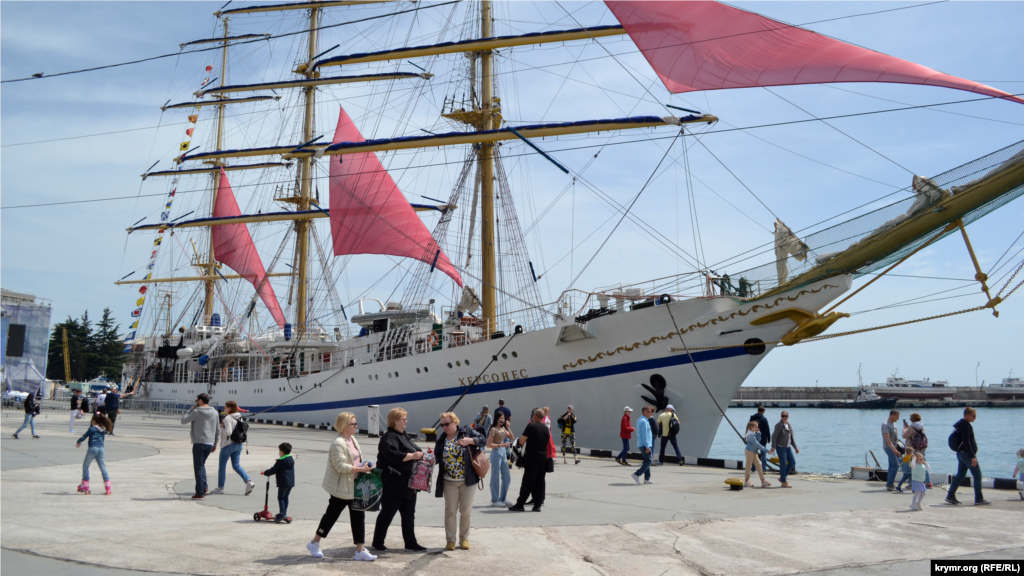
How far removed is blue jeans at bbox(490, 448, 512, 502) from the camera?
8.88 meters

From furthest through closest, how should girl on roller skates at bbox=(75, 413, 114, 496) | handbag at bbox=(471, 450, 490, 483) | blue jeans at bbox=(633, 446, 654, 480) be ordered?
blue jeans at bbox=(633, 446, 654, 480), girl on roller skates at bbox=(75, 413, 114, 496), handbag at bbox=(471, 450, 490, 483)

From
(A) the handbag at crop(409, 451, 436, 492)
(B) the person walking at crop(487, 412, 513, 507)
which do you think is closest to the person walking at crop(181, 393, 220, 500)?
(B) the person walking at crop(487, 412, 513, 507)

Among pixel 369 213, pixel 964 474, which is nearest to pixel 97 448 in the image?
pixel 964 474

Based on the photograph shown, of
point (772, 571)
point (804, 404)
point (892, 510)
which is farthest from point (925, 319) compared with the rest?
point (804, 404)

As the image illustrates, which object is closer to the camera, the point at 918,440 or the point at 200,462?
the point at 200,462

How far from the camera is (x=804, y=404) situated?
305ft

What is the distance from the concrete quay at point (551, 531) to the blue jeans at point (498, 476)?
0.80 ft

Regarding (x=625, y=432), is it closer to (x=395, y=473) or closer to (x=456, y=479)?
(x=456, y=479)

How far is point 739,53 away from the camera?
15.8 m

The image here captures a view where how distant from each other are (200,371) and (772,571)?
39.1 m

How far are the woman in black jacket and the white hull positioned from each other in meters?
11.2

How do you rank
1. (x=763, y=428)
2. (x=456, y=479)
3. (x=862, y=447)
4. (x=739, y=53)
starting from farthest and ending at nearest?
1. (x=862, y=447)
2. (x=739, y=53)
3. (x=763, y=428)
4. (x=456, y=479)

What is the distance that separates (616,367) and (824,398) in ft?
303

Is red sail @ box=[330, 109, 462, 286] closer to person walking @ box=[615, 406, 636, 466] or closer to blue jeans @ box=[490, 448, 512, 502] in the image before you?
person walking @ box=[615, 406, 636, 466]
